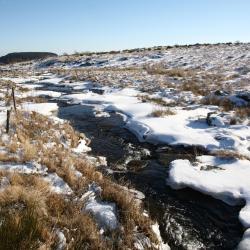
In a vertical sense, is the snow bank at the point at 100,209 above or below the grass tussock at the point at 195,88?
above

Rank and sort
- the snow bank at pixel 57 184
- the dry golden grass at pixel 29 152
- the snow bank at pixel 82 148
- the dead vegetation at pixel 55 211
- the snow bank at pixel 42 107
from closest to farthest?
the dead vegetation at pixel 55 211, the snow bank at pixel 57 184, the dry golden grass at pixel 29 152, the snow bank at pixel 82 148, the snow bank at pixel 42 107

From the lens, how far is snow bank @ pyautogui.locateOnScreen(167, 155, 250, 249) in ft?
24.1

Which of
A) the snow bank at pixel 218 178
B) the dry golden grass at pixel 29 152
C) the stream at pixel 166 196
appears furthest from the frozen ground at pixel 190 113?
the dry golden grass at pixel 29 152

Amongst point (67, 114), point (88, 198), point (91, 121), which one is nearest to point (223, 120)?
point (91, 121)

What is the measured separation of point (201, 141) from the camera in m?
10.9

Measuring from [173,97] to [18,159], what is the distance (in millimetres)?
11909

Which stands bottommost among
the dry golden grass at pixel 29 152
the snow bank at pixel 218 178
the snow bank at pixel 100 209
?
the snow bank at pixel 218 178

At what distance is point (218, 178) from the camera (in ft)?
26.7

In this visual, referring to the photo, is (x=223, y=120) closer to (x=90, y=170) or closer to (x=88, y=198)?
(x=90, y=170)

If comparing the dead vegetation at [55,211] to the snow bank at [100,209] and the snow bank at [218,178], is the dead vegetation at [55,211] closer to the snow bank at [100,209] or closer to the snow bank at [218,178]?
the snow bank at [100,209]

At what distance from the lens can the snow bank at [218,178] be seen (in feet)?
24.1

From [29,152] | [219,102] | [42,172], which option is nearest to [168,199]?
[42,172]

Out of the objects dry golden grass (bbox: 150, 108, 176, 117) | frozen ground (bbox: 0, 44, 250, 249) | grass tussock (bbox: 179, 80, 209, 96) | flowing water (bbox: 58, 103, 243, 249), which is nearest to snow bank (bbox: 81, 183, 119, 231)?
frozen ground (bbox: 0, 44, 250, 249)

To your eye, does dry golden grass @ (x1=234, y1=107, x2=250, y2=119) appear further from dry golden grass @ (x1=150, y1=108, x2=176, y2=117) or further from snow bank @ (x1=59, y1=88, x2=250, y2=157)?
dry golden grass @ (x1=150, y1=108, x2=176, y2=117)
